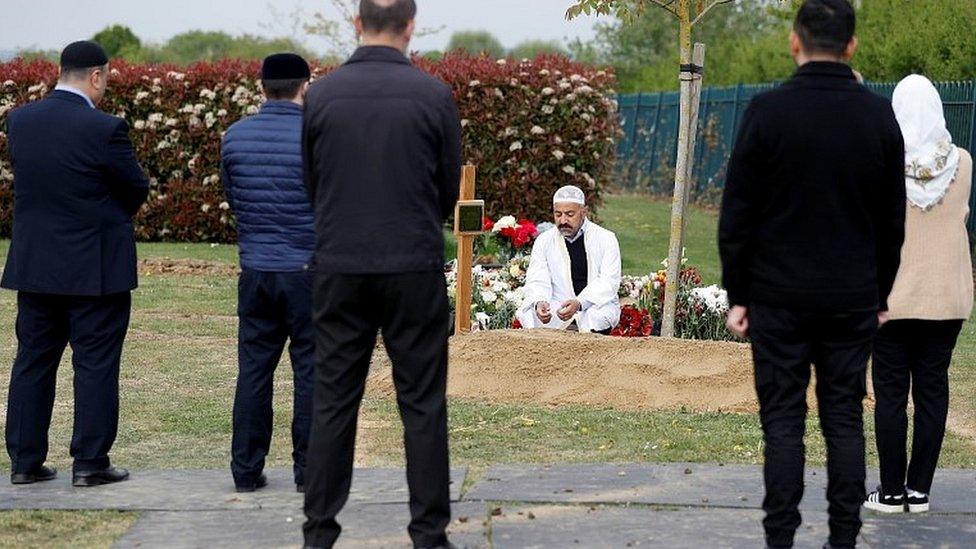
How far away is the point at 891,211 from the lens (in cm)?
536

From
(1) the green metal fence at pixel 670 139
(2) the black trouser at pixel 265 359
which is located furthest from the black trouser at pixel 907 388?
(1) the green metal fence at pixel 670 139

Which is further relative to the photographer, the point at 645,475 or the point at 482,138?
the point at 482,138

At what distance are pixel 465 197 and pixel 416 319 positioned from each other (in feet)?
15.8

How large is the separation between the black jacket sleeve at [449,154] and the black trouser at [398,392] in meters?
0.28

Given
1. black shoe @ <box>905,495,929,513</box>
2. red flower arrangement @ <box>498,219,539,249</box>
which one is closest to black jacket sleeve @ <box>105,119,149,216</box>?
black shoe @ <box>905,495,929,513</box>

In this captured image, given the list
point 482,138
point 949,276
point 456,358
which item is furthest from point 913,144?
point 482,138

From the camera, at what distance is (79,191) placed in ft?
22.2

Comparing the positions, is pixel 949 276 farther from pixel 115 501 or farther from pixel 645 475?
pixel 115 501

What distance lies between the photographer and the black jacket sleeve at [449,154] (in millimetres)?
5402

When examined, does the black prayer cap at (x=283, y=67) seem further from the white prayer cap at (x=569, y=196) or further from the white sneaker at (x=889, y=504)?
the white prayer cap at (x=569, y=196)

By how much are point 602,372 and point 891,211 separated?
4.08 metres

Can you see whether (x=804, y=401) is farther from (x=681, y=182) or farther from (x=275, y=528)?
(x=681, y=182)

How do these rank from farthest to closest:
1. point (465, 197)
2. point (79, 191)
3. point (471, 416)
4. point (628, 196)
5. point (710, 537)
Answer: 1. point (628, 196)
2. point (465, 197)
3. point (471, 416)
4. point (79, 191)
5. point (710, 537)

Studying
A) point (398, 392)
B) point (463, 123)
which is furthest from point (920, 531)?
point (463, 123)
